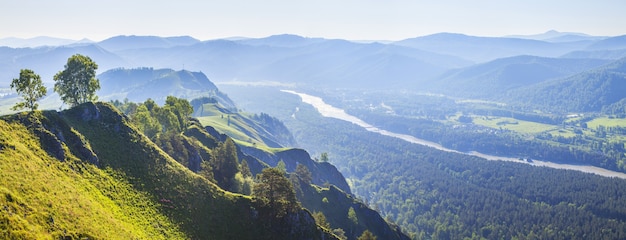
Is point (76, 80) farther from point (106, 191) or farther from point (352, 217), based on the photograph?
point (352, 217)

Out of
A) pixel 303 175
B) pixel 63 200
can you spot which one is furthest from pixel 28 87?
pixel 303 175

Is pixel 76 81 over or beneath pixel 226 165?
over

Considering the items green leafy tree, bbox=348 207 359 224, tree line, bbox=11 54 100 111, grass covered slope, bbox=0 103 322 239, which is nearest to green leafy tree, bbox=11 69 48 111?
grass covered slope, bbox=0 103 322 239

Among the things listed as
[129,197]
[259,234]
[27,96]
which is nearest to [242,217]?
[259,234]

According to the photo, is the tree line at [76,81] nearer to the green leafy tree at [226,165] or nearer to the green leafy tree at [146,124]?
the green leafy tree at [146,124]

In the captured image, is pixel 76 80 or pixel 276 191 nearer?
pixel 276 191

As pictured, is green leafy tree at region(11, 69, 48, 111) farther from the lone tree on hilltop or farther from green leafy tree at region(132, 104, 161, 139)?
green leafy tree at region(132, 104, 161, 139)

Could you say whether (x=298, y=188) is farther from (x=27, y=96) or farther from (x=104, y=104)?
(x=27, y=96)
